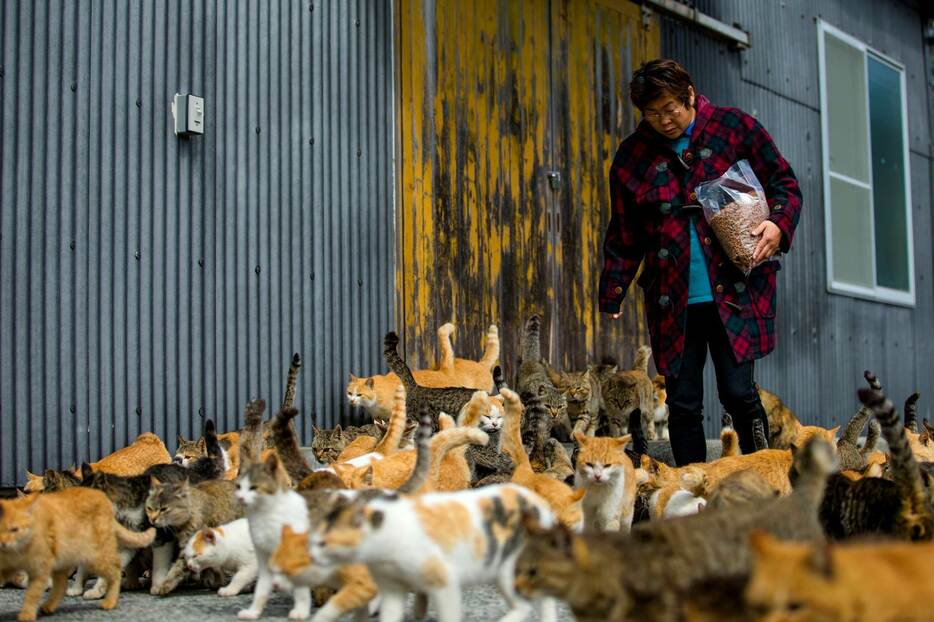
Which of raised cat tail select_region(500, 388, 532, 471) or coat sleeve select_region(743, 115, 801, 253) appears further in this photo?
coat sleeve select_region(743, 115, 801, 253)

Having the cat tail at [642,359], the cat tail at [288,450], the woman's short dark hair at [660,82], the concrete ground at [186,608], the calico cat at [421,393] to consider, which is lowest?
the concrete ground at [186,608]

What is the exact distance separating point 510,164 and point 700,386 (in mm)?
3763

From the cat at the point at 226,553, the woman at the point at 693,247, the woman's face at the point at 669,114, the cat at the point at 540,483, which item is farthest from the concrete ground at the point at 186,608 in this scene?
the woman's face at the point at 669,114

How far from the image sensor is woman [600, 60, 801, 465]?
5738 mm

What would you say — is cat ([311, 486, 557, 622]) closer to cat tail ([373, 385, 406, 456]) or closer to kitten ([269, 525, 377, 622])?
kitten ([269, 525, 377, 622])

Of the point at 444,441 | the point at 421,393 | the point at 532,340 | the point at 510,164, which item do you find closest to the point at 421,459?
the point at 444,441

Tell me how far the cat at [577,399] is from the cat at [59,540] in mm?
4672

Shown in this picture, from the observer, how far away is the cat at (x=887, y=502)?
12.6ft

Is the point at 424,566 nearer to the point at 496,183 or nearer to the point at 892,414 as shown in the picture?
the point at 892,414

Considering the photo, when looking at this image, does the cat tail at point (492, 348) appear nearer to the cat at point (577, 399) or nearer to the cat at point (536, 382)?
the cat at point (536, 382)

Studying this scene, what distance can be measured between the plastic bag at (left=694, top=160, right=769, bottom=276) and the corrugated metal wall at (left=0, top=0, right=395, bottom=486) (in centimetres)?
299

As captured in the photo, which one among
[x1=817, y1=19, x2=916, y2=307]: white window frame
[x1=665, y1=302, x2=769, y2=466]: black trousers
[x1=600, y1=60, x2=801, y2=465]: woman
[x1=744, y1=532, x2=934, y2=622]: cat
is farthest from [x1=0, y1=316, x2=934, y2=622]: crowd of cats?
[x1=817, y1=19, x2=916, y2=307]: white window frame

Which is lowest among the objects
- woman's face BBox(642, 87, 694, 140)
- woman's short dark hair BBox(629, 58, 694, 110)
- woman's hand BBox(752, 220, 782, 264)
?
woman's hand BBox(752, 220, 782, 264)

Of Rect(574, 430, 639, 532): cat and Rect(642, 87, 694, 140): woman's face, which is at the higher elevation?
Rect(642, 87, 694, 140): woman's face
